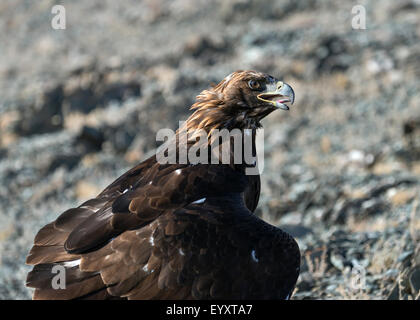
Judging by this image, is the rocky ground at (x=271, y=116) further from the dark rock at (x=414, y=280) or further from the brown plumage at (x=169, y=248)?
the brown plumage at (x=169, y=248)

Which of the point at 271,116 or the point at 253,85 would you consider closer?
the point at 253,85

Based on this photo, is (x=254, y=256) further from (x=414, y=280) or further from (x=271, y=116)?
(x=271, y=116)

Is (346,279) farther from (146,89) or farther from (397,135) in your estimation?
(146,89)

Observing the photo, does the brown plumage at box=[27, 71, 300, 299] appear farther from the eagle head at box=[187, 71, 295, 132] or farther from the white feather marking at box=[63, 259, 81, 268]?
the eagle head at box=[187, 71, 295, 132]

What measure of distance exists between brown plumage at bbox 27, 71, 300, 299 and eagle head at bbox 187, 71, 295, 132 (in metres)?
0.73

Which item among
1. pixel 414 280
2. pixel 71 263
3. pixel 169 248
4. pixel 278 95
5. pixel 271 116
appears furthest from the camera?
pixel 271 116

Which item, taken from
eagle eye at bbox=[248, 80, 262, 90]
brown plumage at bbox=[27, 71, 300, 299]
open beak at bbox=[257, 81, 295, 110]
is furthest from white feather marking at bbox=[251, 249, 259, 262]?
eagle eye at bbox=[248, 80, 262, 90]

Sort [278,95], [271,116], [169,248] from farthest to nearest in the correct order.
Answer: [271,116], [278,95], [169,248]

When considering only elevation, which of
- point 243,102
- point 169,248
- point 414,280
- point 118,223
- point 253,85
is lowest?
point 414,280

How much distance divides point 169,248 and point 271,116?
10724 mm

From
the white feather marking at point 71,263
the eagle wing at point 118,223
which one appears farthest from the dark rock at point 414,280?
the white feather marking at point 71,263

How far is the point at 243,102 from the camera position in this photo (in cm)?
524

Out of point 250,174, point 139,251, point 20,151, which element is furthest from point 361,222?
point 20,151

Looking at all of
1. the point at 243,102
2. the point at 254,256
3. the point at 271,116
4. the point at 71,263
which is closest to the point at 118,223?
the point at 71,263
